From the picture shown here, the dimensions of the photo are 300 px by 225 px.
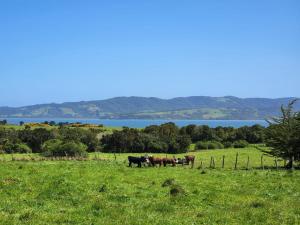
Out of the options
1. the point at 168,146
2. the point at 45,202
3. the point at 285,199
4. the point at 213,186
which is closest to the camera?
the point at 45,202

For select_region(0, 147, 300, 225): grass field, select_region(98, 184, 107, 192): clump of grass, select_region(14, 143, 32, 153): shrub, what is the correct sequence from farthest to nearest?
select_region(14, 143, 32, 153): shrub < select_region(98, 184, 107, 192): clump of grass < select_region(0, 147, 300, 225): grass field

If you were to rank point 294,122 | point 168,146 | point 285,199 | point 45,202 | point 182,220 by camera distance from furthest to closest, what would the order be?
point 168,146 → point 294,122 → point 285,199 → point 45,202 → point 182,220

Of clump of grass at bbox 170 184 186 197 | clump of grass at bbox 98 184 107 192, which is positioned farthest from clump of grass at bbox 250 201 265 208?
clump of grass at bbox 98 184 107 192

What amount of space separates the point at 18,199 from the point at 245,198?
11539 mm

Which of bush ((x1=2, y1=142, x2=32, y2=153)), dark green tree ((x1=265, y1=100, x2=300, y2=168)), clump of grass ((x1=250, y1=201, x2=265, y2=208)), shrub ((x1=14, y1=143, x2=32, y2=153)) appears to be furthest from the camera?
shrub ((x1=14, y1=143, x2=32, y2=153))

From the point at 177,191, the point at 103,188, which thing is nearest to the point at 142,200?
the point at 177,191

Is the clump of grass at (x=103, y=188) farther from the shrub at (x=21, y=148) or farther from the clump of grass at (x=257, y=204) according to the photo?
the shrub at (x=21, y=148)

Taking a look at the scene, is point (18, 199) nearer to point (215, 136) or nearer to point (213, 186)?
point (213, 186)

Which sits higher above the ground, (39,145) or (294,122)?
(294,122)

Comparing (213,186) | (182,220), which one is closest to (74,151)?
(213,186)

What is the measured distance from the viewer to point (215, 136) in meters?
118

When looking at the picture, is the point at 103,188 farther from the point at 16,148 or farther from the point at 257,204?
the point at 16,148

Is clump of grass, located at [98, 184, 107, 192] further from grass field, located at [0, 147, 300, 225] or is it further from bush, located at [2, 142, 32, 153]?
bush, located at [2, 142, 32, 153]

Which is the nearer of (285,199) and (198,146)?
(285,199)
